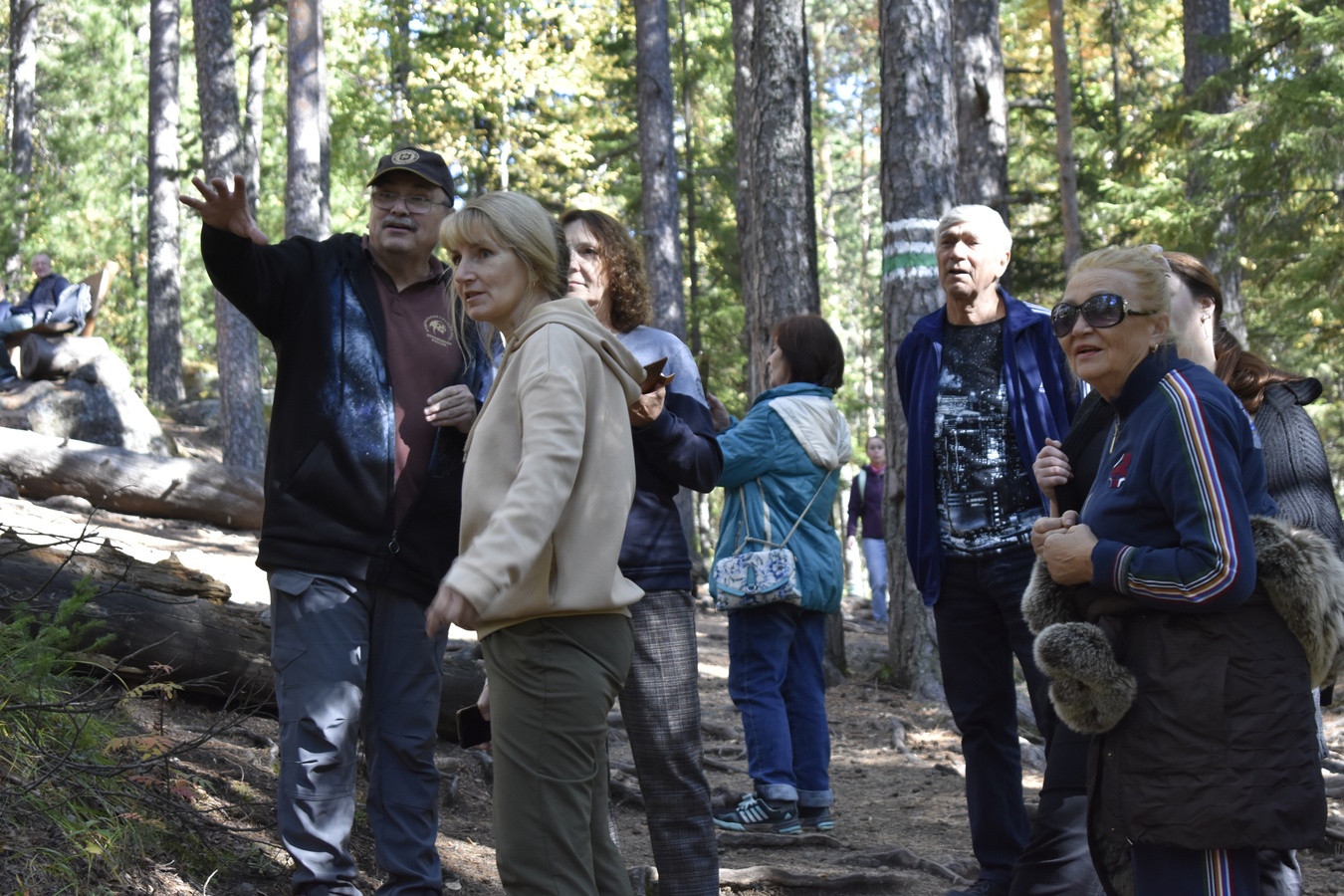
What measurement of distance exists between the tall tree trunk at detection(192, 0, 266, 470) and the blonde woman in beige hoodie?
13182mm

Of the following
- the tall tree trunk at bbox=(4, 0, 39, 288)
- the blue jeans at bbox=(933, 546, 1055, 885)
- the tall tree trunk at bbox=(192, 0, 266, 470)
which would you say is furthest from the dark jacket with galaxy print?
the tall tree trunk at bbox=(4, 0, 39, 288)

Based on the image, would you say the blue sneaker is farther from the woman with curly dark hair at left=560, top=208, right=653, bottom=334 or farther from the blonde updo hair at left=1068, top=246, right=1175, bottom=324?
the blonde updo hair at left=1068, top=246, right=1175, bottom=324

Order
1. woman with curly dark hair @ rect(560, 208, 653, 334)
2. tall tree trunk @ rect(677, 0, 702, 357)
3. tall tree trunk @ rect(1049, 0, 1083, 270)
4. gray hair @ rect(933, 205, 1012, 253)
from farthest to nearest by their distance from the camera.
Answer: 1. tall tree trunk @ rect(677, 0, 702, 357)
2. tall tree trunk @ rect(1049, 0, 1083, 270)
3. gray hair @ rect(933, 205, 1012, 253)
4. woman with curly dark hair @ rect(560, 208, 653, 334)

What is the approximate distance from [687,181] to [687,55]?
2853 millimetres

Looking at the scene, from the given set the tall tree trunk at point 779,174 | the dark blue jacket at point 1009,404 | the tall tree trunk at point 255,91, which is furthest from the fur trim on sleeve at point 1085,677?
the tall tree trunk at point 255,91

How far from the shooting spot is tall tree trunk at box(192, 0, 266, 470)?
612 inches

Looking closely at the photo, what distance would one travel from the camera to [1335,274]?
13133 mm

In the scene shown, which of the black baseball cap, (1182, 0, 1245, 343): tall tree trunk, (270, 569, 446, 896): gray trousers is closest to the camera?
(270, 569, 446, 896): gray trousers

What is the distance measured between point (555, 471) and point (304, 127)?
12707 millimetres

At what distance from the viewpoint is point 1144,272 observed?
10.4 feet

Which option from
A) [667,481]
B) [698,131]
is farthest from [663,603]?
[698,131]

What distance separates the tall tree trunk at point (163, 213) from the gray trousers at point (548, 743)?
71.8ft

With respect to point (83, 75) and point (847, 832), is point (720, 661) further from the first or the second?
point (83, 75)

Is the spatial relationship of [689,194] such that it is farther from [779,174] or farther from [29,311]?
[779,174]
